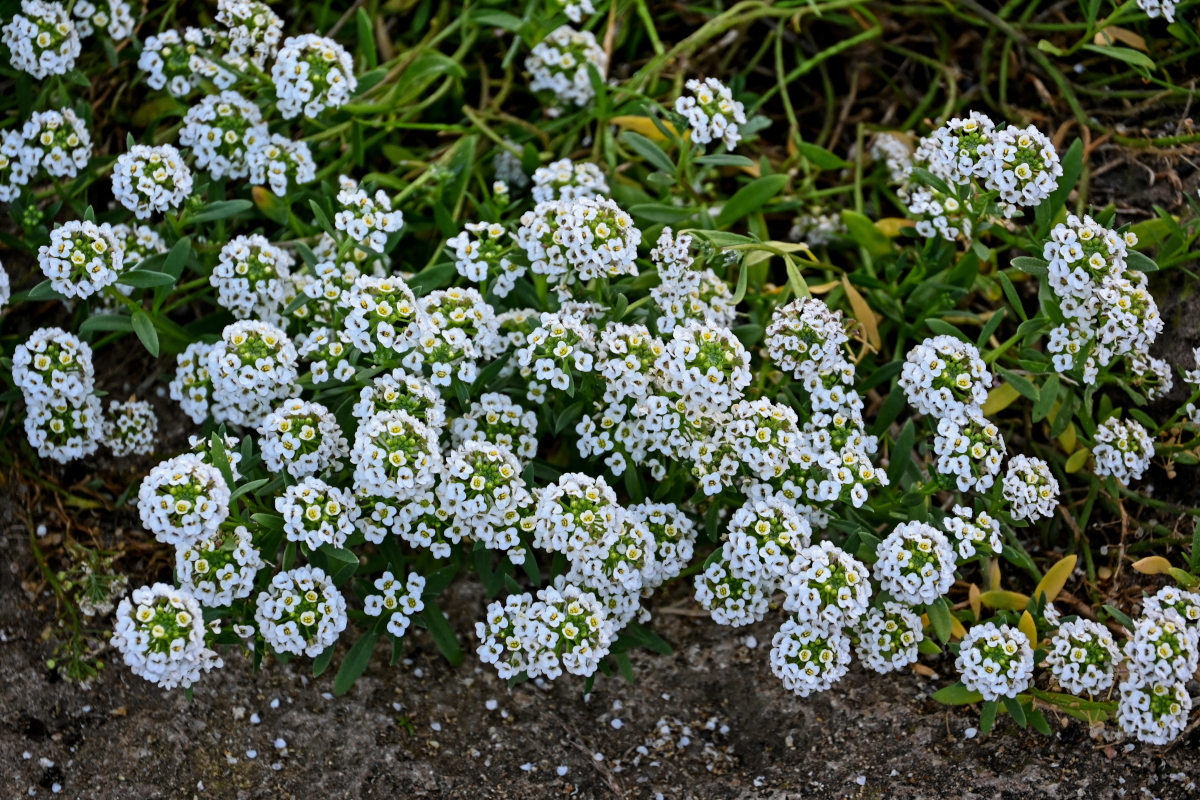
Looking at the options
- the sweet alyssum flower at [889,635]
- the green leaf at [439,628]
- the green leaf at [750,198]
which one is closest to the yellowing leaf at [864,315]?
the green leaf at [750,198]

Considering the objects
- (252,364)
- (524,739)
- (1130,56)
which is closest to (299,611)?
(252,364)

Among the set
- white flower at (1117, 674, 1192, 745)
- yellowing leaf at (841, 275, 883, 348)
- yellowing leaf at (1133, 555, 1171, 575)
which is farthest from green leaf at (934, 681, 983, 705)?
yellowing leaf at (841, 275, 883, 348)

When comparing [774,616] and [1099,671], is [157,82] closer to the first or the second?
[774,616]

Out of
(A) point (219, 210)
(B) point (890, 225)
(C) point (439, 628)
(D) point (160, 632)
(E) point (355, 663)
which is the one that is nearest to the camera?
(D) point (160, 632)

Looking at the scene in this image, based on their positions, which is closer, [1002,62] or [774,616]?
[774,616]

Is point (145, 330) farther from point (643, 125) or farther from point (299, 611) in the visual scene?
point (643, 125)

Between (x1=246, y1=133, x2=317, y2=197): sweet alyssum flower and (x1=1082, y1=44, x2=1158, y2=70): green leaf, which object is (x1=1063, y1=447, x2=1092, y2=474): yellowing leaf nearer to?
(x1=1082, y1=44, x2=1158, y2=70): green leaf

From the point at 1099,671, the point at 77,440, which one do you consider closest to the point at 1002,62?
the point at 1099,671
